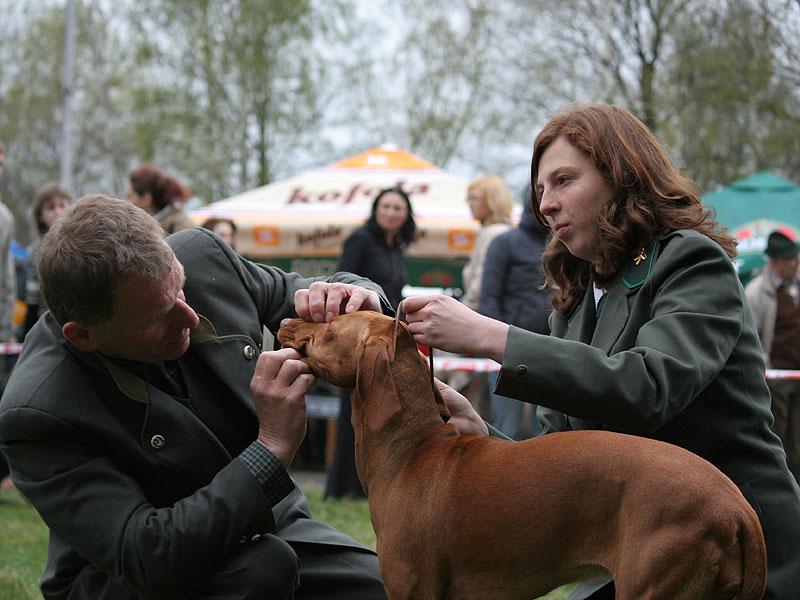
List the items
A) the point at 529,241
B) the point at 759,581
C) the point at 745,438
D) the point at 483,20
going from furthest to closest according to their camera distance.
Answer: the point at 483,20
the point at 529,241
the point at 745,438
the point at 759,581

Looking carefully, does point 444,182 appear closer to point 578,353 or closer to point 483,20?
point 578,353

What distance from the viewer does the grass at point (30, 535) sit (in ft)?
17.9

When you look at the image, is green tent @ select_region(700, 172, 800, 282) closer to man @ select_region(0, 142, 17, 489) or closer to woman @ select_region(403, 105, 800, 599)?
man @ select_region(0, 142, 17, 489)

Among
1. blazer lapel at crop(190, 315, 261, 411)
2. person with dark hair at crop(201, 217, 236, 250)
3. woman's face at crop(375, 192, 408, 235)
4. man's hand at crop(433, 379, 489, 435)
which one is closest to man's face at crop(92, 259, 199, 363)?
blazer lapel at crop(190, 315, 261, 411)

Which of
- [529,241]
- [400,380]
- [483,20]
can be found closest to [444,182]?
[529,241]

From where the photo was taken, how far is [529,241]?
332 inches

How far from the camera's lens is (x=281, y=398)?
3086 mm

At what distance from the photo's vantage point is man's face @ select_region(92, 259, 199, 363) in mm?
2994

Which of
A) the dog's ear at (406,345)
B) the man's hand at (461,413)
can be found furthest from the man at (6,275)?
the dog's ear at (406,345)

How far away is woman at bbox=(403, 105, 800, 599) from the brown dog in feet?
0.56

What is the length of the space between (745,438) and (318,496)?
6814 mm

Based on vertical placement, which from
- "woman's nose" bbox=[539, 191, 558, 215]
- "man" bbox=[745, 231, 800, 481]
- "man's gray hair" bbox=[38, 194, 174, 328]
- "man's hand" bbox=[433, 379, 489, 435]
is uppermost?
"woman's nose" bbox=[539, 191, 558, 215]

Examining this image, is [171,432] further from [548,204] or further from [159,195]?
[159,195]

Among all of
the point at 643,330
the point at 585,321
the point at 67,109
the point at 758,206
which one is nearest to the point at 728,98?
the point at 758,206
